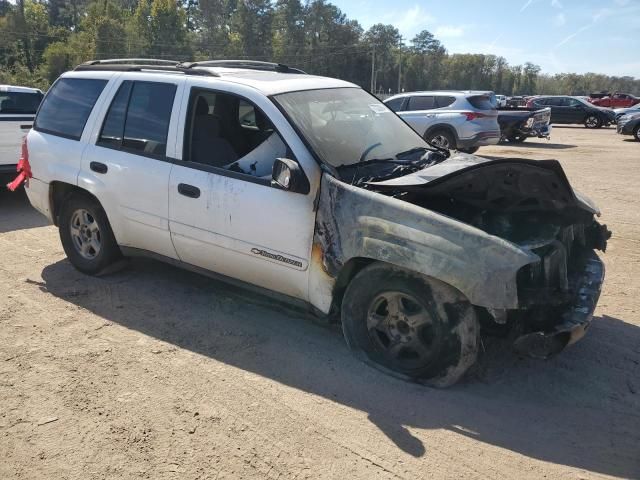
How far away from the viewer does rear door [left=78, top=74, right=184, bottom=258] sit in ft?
14.4

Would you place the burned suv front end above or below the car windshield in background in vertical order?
below

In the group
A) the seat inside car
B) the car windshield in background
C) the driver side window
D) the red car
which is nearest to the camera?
the car windshield in background

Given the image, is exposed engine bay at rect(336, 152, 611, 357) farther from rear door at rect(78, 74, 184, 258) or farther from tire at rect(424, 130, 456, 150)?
tire at rect(424, 130, 456, 150)

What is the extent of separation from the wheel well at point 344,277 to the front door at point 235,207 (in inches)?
9.1

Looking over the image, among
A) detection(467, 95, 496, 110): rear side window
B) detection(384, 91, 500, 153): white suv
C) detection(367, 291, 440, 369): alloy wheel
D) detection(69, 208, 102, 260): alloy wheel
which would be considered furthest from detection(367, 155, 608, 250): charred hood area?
detection(467, 95, 496, 110): rear side window

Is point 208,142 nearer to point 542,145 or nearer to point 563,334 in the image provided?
point 563,334

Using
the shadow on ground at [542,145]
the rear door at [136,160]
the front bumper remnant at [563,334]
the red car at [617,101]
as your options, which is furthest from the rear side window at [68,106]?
the red car at [617,101]

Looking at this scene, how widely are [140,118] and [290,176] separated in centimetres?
180

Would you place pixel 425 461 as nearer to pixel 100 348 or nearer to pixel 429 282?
pixel 429 282

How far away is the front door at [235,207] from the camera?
12.3 ft

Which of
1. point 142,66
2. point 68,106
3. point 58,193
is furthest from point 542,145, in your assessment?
point 58,193

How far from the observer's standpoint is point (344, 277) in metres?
3.65

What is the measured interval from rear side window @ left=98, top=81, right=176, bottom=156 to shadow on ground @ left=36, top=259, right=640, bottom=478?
136 cm

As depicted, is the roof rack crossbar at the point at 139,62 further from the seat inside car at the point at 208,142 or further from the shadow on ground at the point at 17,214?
the shadow on ground at the point at 17,214
